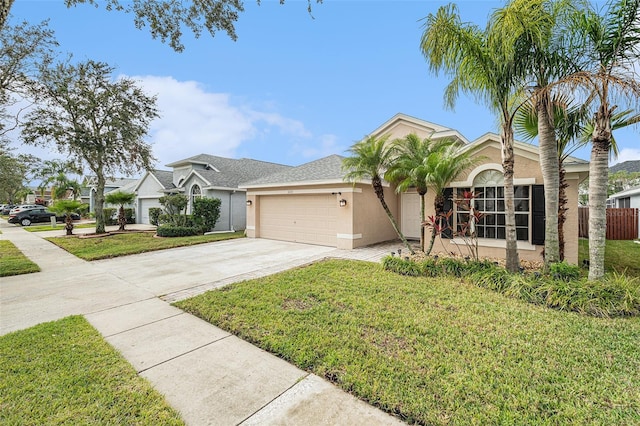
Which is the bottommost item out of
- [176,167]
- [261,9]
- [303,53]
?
[176,167]

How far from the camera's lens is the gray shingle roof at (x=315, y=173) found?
12695mm

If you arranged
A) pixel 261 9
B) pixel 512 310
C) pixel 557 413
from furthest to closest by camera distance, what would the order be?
pixel 261 9, pixel 512 310, pixel 557 413

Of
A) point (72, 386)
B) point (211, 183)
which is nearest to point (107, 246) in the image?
point (211, 183)

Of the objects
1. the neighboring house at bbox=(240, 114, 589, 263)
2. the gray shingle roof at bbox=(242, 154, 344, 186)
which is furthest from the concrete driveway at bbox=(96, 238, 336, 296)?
the gray shingle roof at bbox=(242, 154, 344, 186)

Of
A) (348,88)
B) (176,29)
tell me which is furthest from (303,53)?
(176,29)

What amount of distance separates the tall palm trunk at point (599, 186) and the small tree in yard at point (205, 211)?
16.7 meters

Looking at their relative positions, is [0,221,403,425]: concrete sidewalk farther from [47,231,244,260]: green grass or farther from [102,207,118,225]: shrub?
[102,207,118,225]: shrub

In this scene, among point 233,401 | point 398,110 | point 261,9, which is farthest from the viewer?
point 398,110

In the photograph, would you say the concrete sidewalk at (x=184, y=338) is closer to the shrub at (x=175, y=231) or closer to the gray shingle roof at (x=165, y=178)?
the shrub at (x=175, y=231)

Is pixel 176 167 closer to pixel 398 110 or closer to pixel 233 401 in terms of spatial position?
pixel 398 110

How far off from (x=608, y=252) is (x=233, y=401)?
537 inches

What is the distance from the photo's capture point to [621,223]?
47.3 feet

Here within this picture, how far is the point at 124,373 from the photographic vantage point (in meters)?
3.27

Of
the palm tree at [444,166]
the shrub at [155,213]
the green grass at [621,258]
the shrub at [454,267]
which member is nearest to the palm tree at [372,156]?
the palm tree at [444,166]
